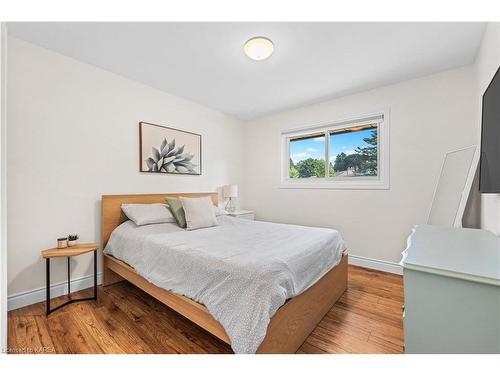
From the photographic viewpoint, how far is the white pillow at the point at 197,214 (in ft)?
8.40

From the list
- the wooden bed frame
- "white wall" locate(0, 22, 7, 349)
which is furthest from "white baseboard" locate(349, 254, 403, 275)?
"white wall" locate(0, 22, 7, 349)

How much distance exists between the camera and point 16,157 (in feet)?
6.54

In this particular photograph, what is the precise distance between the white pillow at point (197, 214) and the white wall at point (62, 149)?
2.30 ft

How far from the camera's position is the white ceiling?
6.07 feet

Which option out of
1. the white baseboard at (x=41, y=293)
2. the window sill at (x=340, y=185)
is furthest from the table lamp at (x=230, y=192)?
the white baseboard at (x=41, y=293)

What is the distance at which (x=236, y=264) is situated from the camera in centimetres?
141

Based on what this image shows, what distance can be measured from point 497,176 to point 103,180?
3.33 metres

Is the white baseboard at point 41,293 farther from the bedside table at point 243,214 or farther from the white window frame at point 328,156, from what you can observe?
the white window frame at point 328,156

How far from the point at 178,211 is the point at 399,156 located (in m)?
2.82

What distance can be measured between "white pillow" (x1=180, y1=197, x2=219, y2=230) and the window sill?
1.60 metres

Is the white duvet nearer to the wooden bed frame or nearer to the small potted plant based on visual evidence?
the wooden bed frame

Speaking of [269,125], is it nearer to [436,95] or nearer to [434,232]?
[436,95]

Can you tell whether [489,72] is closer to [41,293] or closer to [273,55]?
[273,55]
